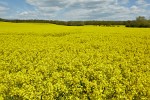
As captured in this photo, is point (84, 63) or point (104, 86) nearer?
point (104, 86)

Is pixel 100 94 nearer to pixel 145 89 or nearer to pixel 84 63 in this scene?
pixel 145 89

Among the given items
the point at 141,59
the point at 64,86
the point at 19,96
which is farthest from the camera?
the point at 141,59

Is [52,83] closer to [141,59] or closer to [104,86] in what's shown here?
[104,86]

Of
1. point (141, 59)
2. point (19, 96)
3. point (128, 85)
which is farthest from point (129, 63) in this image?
point (19, 96)

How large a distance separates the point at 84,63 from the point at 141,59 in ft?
11.2

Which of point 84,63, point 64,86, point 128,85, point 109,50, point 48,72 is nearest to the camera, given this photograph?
point 64,86

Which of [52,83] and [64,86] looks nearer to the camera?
[64,86]

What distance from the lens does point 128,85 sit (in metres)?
10.8

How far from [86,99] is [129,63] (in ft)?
19.5

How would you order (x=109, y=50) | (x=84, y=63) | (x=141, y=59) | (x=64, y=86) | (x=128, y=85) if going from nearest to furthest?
1. (x=64, y=86)
2. (x=128, y=85)
3. (x=84, y=63)
4. (x=141, y=59)
5. (x=109, y=50)

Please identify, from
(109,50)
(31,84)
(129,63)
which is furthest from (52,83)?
(109,50)

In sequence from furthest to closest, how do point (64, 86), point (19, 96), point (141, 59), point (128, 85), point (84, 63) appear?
Result: point (141, 59)
point (84, 63)
point (128, 85)
point (64, 86)
point (19, 96)

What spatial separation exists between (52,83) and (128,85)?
2.68 meters

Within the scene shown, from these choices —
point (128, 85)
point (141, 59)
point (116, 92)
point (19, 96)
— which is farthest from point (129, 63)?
point (19, 96)
